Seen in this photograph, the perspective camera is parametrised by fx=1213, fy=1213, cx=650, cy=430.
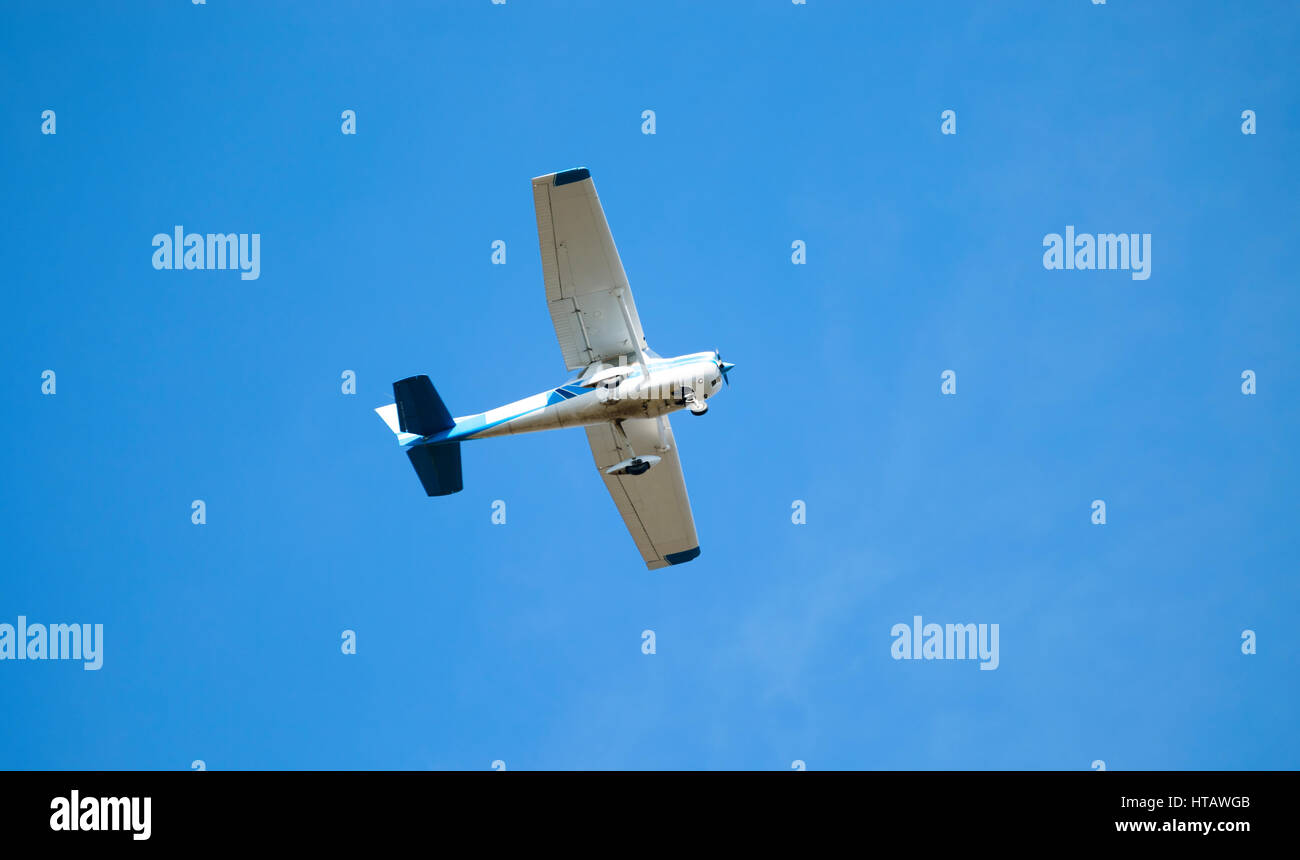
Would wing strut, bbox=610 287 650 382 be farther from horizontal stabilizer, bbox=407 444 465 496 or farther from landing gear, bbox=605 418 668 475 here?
horizontal stabilizer, bbox=407 444 465 496

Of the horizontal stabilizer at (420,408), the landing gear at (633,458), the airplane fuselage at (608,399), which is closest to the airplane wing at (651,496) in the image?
the landing gear at (633,458)

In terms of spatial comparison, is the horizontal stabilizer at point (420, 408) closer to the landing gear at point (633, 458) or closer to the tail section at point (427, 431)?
the tail section at point (427, 431)

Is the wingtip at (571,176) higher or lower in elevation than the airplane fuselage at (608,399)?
higher

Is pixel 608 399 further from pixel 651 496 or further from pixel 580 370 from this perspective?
pixel 651 496

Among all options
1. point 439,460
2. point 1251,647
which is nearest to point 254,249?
point 439,460

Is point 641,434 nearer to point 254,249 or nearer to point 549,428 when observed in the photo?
point 549,428

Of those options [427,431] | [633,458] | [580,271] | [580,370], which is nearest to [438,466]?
[427,431]

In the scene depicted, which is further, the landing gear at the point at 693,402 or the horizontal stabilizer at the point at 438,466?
the horizontal stabilizer at the point at 438,466
